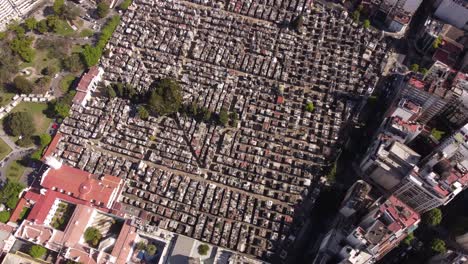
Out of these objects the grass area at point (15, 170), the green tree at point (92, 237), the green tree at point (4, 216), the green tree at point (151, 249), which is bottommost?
the green tree at point (4, 216)

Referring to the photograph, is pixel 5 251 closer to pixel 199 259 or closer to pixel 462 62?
pixel 199 259

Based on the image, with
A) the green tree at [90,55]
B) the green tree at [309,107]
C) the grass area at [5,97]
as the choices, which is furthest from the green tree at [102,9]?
the green tree at [309,107]

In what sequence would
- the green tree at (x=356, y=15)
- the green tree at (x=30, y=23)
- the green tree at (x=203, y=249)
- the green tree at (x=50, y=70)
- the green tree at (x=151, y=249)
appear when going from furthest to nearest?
the green tree at (x=30, y=23)
the green tree at (x=356, y=15)
the green tree at (x=50, y=70)
the green tree at (x=151, y=249)
the green tree at (x=203, y=249)

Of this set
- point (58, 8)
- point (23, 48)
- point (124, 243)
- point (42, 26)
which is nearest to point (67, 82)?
point (23, 48)

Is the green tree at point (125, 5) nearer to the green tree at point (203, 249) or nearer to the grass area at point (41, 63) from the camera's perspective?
the grass area at point (41, 63)

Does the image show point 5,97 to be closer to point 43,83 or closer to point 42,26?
point 43,83

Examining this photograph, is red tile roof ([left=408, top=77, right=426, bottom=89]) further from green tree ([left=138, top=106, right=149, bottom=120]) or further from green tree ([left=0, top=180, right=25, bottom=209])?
green tree ([left=0, top=180, right=25, bottom=209])

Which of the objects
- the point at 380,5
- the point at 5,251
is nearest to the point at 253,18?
the point at 380,5
